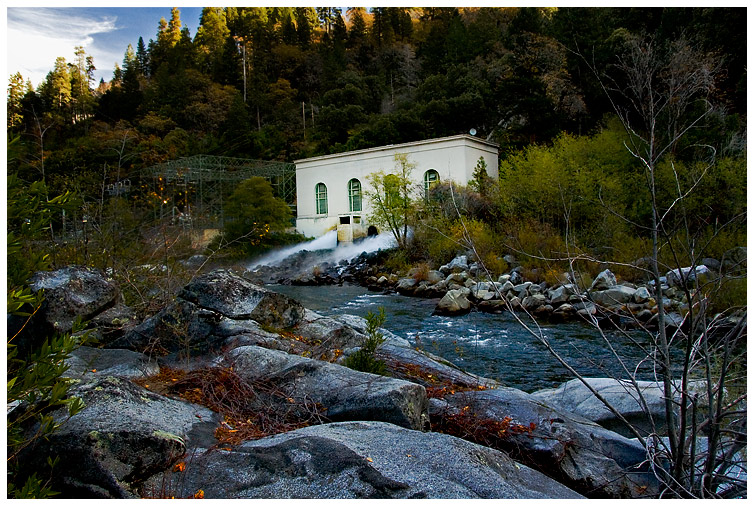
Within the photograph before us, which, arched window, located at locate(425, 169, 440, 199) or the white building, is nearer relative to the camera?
the white building

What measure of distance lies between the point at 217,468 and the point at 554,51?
2200 centimetres

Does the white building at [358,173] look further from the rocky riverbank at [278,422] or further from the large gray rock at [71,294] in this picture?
the large gray rock at [71,294]

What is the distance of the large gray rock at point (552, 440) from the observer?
97.0 inches

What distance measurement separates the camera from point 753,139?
210 centimetres

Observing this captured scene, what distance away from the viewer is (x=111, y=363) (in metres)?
→ 3.13

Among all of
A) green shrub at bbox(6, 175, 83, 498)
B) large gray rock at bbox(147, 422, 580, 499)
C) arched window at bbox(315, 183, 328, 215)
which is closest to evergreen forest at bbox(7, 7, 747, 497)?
green shrub at bbox(6, 175, 83, 498)

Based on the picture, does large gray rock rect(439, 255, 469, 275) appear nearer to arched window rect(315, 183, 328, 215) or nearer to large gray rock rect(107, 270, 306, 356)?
large gray rock rect(107, 270, 306, 356)

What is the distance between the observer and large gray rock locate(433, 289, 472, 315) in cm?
990

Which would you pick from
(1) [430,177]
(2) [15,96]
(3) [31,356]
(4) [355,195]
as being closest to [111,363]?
(3) [31,356]

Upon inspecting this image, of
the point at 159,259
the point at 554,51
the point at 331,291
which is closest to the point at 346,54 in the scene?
the point at 554,51

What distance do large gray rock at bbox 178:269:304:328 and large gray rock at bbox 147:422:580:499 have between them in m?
A: 2.09

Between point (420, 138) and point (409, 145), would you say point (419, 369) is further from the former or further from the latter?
point (420, 138)

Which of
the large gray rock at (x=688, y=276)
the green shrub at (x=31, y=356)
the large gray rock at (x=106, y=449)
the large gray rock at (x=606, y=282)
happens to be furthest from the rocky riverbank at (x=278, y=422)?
the large gray rock at (x=606, y=282)

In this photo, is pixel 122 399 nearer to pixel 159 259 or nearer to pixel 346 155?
pixel 159 259
